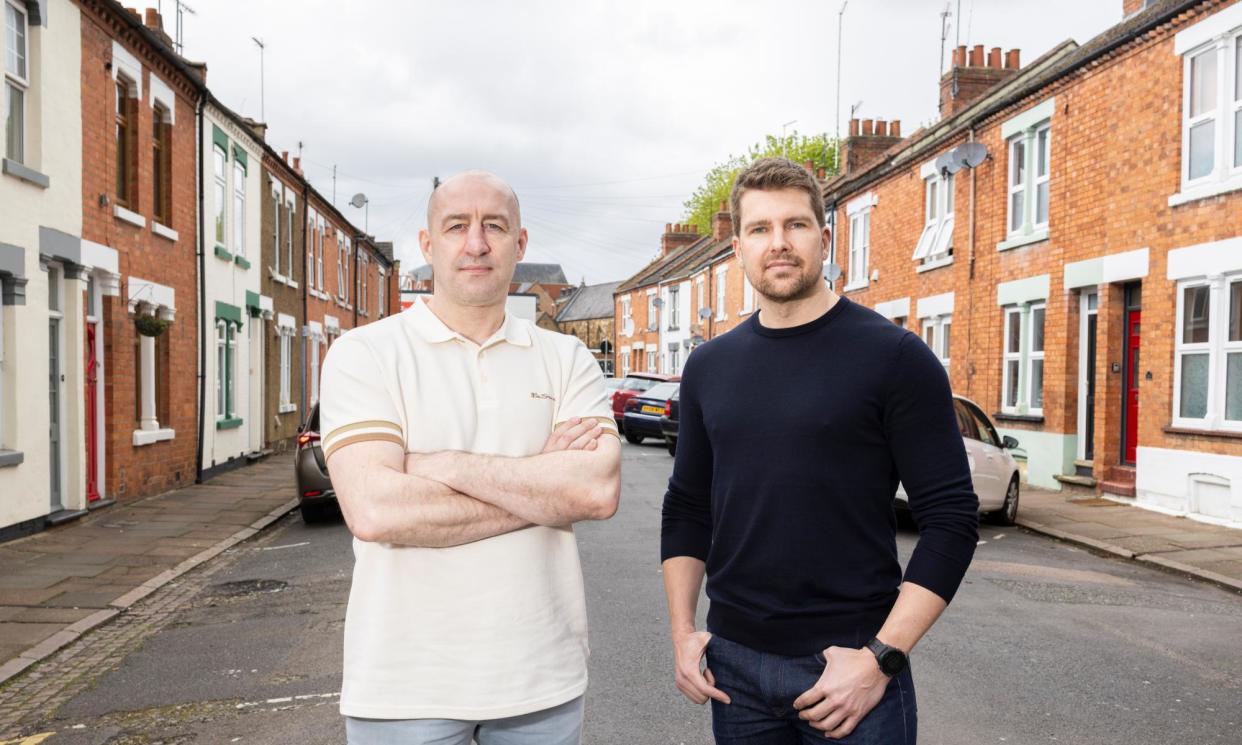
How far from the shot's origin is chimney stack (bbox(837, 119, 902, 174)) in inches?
1131

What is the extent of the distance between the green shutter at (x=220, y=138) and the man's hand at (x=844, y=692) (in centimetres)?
1826

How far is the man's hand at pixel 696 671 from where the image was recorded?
8.52 ft

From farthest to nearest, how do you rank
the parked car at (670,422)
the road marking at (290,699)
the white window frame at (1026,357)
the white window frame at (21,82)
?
1. the parked car at (670,422)
2. the white window frame at (1026,357)
3. the white window frame at (21,82)
4. the road marking at (290,699)

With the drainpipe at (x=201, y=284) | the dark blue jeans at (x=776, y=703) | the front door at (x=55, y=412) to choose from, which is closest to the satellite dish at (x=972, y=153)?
the drainpipe at (x=201, y=284)

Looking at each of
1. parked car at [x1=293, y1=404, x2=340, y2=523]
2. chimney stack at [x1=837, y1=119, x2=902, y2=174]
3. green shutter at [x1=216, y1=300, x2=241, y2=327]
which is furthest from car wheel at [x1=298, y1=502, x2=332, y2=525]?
chimney stack at [x1=837, y1=119, x2=902, y2=174]

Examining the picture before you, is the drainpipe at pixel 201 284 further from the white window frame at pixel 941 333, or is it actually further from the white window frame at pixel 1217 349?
the white window frame at pixel 1217 349

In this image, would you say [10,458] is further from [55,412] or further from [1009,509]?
[1009,509]

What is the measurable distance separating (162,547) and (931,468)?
996cm

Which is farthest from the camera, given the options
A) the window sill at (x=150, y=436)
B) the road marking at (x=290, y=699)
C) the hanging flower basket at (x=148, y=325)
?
the window sill at (x=150, y=436)

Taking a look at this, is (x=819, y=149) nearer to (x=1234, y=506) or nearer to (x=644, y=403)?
(x=644, y=403)

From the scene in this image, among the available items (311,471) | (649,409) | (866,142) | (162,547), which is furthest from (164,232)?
(866,142)

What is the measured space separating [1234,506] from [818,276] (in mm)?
12209

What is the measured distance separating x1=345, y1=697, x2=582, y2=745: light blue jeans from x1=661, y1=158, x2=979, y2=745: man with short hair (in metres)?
0.33

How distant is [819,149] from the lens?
196 ft
